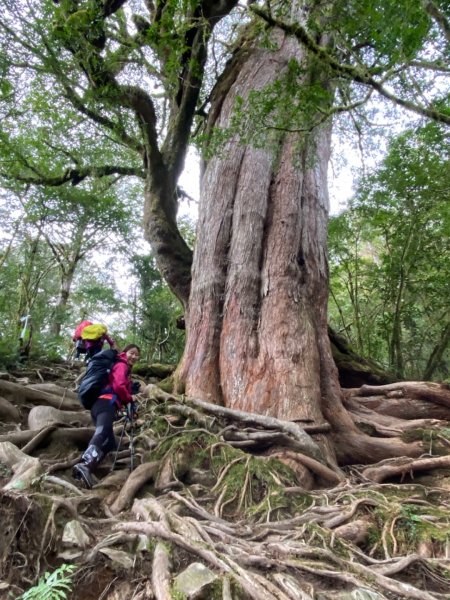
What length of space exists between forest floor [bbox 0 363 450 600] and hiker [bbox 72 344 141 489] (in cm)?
12

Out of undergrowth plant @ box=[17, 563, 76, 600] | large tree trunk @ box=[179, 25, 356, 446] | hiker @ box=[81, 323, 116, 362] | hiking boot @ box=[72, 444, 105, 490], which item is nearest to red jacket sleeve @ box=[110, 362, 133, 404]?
hiker @ box=[81, 323, 116, 362]

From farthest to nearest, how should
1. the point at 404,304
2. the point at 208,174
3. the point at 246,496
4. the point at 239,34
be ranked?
the point at 404,304
the point at 239,34
the point at 208,174
the point at 246,496

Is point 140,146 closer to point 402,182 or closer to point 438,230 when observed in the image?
point 402,182

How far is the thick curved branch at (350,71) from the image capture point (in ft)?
9.23

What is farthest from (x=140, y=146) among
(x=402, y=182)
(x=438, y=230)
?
(x=438, y=230)

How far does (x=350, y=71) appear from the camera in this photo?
3.11 m

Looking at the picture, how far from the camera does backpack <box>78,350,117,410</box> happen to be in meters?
3.13

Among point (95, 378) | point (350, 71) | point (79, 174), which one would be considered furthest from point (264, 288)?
point (79, 174)

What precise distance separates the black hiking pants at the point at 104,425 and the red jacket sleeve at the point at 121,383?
99mm

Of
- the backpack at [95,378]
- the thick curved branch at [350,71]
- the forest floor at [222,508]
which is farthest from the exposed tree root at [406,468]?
the thick curved branch at [350,71]

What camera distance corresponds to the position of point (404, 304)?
7.23m

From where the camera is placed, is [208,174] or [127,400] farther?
[208,174]

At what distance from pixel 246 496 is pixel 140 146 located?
495cm

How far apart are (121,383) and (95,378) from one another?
0.19m
